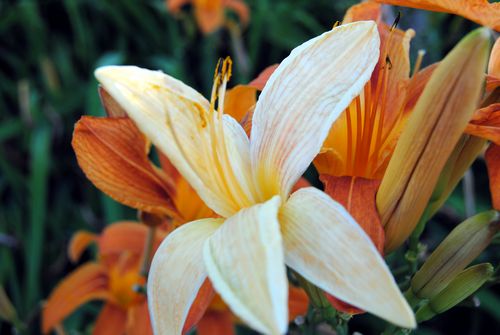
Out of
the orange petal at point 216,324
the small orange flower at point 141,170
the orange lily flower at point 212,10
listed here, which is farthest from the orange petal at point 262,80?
the orange lily flower at point 212,10

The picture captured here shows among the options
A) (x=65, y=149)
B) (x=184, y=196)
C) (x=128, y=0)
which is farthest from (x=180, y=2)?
(x=184, y=196)

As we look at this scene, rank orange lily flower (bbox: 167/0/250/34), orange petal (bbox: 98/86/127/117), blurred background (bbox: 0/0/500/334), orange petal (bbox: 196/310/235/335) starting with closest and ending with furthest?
orange petal (bbox: 98/86/127/117)
orange petal (bbox: 196/310/235/335)
blurred background (bbox: 0/0/500/334)
orange lily flower (bbox: 167/0/250/34)

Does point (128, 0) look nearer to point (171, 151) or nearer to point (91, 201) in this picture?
point (91, 201)

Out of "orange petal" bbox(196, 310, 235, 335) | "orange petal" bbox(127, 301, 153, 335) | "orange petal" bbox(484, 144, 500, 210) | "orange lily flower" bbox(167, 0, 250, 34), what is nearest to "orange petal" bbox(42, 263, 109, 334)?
"orange petal" bbox(127, 301, 153, 335)

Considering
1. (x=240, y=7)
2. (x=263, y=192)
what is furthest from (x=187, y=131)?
(x=240, y=7)

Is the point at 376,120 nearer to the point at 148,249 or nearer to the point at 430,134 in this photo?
the point at 430,134

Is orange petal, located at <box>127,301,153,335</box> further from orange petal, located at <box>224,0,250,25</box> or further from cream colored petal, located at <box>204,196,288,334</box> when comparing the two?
orange petal, located at <box>224,0,250,25</box>
